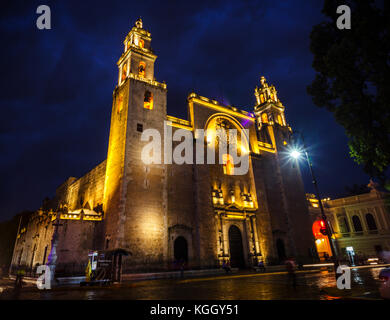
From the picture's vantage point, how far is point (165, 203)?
21359 millimetres

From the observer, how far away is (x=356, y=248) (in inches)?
1389

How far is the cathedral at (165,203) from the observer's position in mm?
19484

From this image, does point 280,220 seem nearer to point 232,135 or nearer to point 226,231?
point 226,231

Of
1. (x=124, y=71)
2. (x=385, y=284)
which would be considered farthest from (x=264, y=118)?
(x=385, y=284)

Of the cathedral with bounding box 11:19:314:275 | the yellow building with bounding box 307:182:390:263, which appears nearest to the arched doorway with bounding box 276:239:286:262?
the cathedral with bounding box 11:19:314:275

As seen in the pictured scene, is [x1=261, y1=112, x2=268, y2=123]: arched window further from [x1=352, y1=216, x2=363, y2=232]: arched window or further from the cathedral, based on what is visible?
[x1=352, y1=216, x2=363, y2=232]: arched window

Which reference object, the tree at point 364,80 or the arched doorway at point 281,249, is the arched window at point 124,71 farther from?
the arched doorway at point 281,249

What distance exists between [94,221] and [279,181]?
23.1m

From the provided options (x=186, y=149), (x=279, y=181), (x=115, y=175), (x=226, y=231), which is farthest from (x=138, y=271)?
(x=279, y=181)

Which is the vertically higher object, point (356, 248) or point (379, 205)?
point (379, 205)

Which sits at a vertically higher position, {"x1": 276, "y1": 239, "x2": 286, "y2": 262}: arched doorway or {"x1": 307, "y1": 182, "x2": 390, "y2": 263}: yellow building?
{"x1": 307, "y1": 182, "x2": 390, "y2": 263}: yellow building

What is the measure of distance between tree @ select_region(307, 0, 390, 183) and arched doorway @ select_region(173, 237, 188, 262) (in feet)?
51.7

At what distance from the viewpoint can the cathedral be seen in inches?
767

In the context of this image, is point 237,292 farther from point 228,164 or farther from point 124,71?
point 124,71
